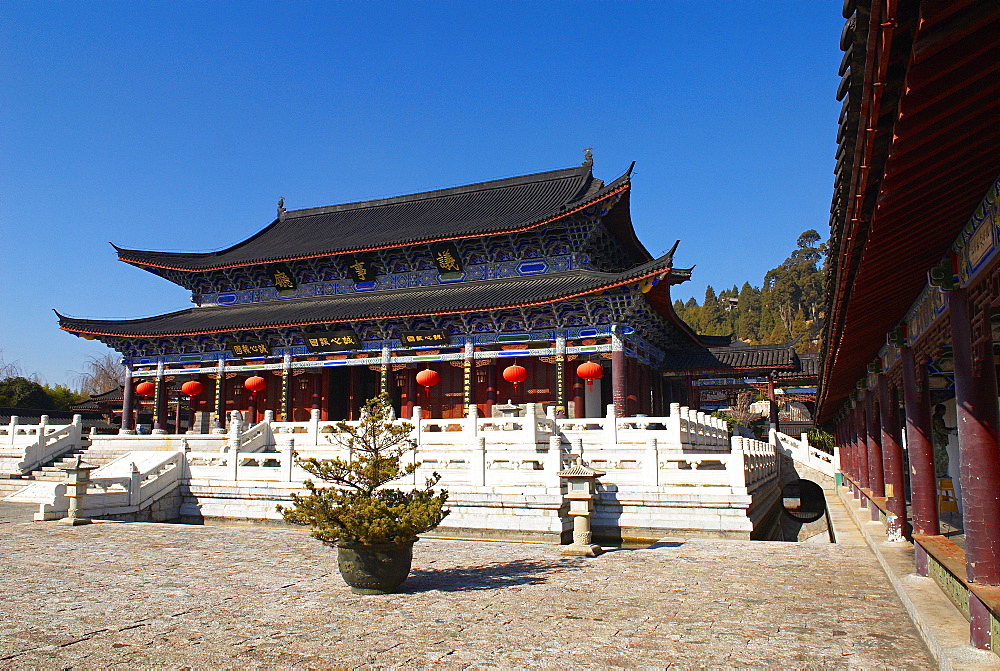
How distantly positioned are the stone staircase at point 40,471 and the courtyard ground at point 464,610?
9.35m

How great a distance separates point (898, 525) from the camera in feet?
35.0

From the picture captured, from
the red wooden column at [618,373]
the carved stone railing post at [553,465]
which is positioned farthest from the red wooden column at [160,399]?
the carved stone railing post at [553,465]

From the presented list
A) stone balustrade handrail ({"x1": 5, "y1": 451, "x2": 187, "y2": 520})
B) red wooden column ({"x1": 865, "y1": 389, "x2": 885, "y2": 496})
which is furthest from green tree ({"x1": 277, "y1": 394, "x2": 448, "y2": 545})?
stone balustrade handrail ({"x1": 5, "y1": 451, "x2": 187, "y2": 520})

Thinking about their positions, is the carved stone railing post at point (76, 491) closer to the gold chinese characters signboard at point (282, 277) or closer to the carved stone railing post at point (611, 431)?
the carved stone railing post at point (611, 431)

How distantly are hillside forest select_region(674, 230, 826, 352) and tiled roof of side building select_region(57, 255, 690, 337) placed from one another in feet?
232

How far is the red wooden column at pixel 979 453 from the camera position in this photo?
5277mm

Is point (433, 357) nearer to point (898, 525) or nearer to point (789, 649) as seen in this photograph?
point (898, 525)

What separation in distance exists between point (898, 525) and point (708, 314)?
329ft

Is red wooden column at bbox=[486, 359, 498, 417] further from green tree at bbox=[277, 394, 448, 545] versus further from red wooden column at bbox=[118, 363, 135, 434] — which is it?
green tree at bbox=[277, 394, 448, 545]

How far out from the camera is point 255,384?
27.8 meters

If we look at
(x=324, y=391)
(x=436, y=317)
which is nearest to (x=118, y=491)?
(x=436, y=317)

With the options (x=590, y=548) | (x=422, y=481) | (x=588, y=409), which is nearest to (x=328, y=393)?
(x=588, y=409)

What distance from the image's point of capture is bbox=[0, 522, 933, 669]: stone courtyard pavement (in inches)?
227

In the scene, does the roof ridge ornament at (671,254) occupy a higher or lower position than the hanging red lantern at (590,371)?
higher
